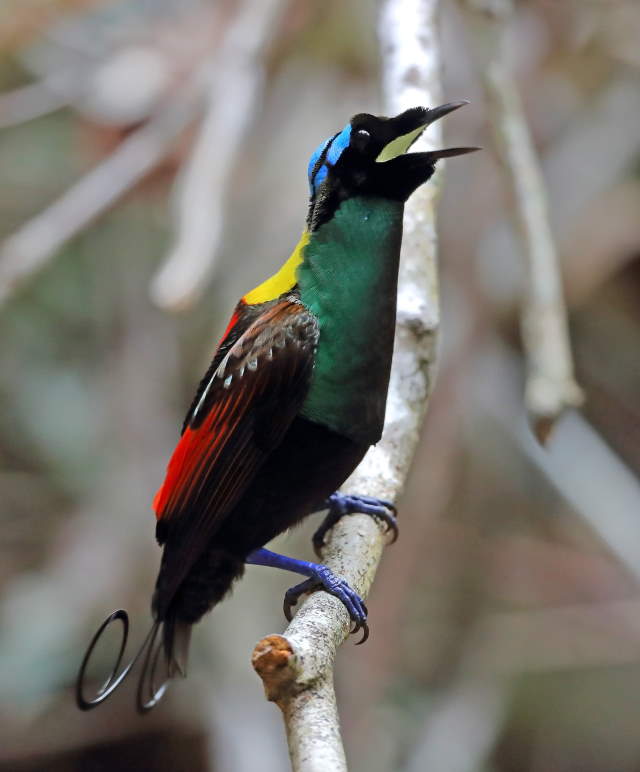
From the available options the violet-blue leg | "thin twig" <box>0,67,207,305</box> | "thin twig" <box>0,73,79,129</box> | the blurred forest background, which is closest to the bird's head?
the violet-blue leg

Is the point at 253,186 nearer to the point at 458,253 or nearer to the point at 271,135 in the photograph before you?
the point at 271,135

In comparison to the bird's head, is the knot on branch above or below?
below

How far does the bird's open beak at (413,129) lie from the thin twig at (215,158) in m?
0.71

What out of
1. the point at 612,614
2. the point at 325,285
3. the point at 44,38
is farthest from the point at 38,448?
the point at 325,285

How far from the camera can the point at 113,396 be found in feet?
14.5

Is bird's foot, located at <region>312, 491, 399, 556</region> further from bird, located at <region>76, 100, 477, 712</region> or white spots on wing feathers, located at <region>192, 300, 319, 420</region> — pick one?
white spots on wing feathers, located at <region>192, 300, 319, 420</region>

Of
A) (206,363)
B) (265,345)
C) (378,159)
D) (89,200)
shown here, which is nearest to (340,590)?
(265,345)

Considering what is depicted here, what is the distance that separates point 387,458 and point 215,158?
1.51m

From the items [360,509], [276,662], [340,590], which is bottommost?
[276,662]

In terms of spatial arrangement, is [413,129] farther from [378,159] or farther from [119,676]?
[119,676]

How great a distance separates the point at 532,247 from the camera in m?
2.70

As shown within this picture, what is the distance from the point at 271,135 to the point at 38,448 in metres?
1.74

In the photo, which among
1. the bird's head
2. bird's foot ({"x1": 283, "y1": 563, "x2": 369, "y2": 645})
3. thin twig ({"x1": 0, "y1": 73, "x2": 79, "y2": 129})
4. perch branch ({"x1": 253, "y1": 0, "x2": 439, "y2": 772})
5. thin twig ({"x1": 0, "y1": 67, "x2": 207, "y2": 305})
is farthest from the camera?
thin twig ({"x1": 0, "y1": 73, "x2": 79, "y2": 129})

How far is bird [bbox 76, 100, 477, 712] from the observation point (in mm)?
1981
